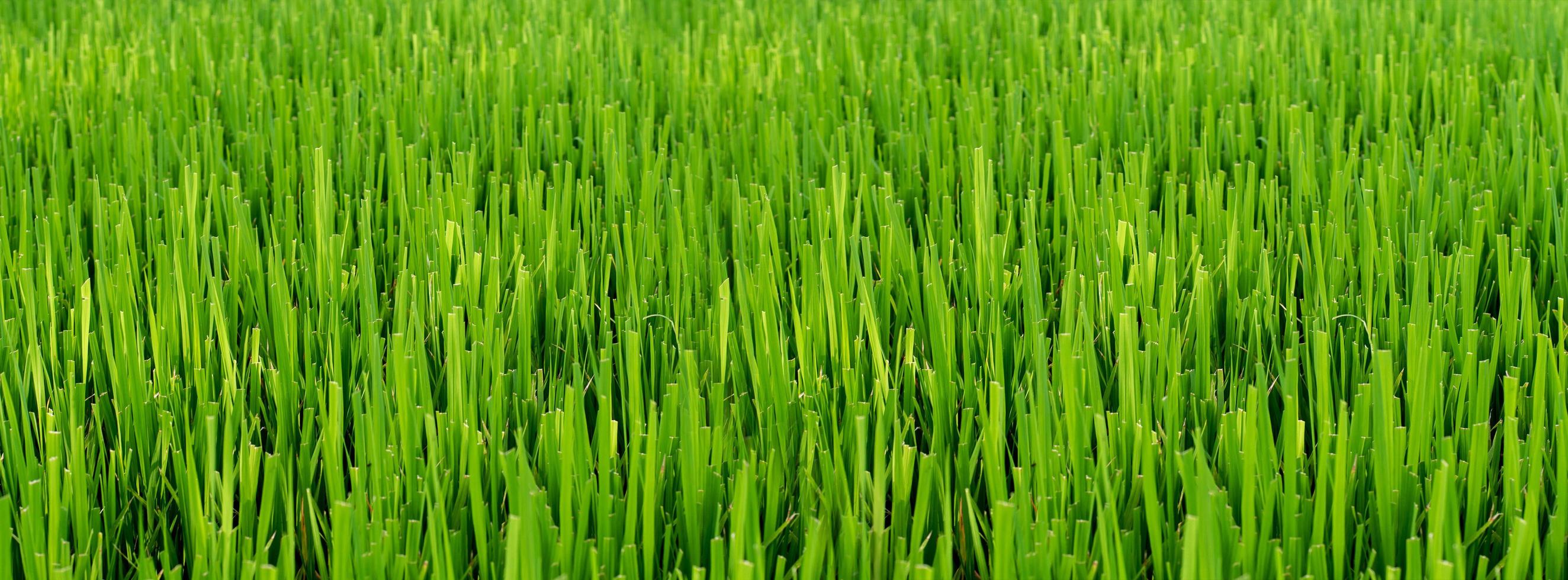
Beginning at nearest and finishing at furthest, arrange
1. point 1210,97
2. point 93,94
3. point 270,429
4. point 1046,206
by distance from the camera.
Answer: point 270,429 → point 1046,206 → point 1210,97 → point 93,94

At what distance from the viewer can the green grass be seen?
97 cm

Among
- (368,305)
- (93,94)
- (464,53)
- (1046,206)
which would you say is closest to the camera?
(368,305)

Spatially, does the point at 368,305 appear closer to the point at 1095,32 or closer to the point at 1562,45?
the point at 1095,32

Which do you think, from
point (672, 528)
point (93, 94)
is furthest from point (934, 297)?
point (93, 94)

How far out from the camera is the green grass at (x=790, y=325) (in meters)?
0.97

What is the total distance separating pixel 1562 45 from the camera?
2531 millimetres

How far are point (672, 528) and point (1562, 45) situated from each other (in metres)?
2.26

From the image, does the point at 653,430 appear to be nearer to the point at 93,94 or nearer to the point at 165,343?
the point at 165,343

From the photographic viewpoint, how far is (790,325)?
1405 mm

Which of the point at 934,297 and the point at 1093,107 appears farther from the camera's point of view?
the point at 1093,107

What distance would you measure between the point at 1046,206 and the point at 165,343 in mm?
1017

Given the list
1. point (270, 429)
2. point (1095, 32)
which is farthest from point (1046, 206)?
point (1095, 32)

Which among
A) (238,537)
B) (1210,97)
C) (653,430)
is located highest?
(1210,97)

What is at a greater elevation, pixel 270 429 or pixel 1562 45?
pixel 1562 45
